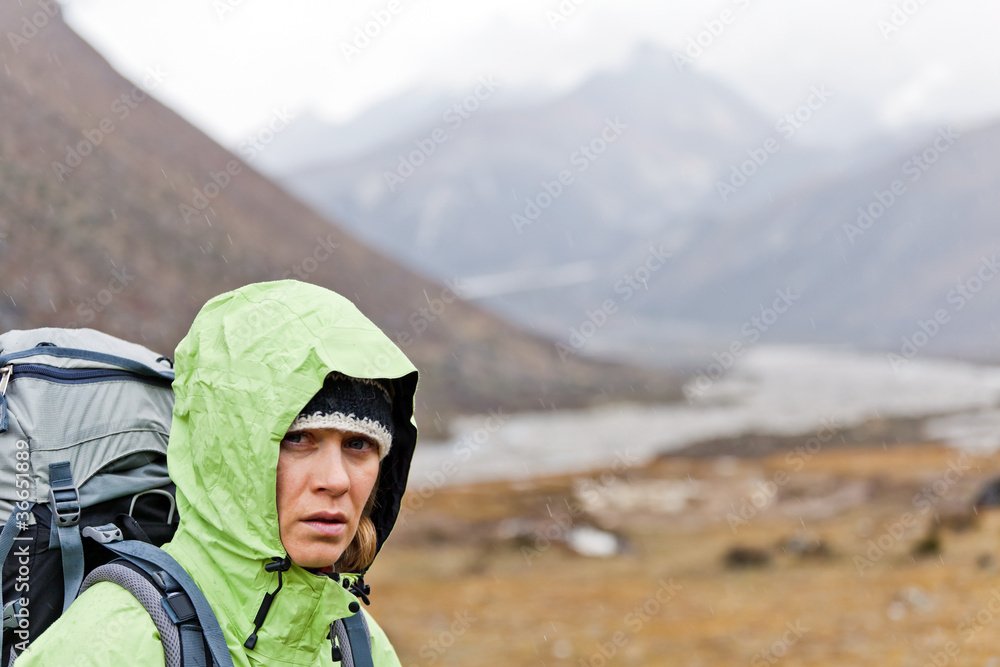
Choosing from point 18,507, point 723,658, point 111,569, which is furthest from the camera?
point 723,658

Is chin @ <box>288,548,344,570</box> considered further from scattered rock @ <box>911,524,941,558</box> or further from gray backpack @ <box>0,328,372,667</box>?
scattered rock @ <box>911,524,941,558</box>

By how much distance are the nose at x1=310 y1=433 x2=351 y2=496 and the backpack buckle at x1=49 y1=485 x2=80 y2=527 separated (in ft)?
1.99

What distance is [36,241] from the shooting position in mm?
38969

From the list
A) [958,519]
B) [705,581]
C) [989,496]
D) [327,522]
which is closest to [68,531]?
[327,522]

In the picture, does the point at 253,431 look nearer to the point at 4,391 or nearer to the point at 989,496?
the point at 4,391

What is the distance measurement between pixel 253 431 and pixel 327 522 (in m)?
0.30

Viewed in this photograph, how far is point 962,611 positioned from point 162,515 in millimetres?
13200

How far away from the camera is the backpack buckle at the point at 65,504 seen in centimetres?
216

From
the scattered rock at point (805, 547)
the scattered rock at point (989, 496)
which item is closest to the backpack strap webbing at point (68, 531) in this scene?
the scattered rock at point (805, 547)

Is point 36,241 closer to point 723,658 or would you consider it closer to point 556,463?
point 556,463

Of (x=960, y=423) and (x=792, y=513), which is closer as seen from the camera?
(x=792, y=513)

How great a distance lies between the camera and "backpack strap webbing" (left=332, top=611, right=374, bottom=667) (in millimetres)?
2275

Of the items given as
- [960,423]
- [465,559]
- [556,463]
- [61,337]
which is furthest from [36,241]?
[960,423]

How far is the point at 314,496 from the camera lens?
81.4 inches
